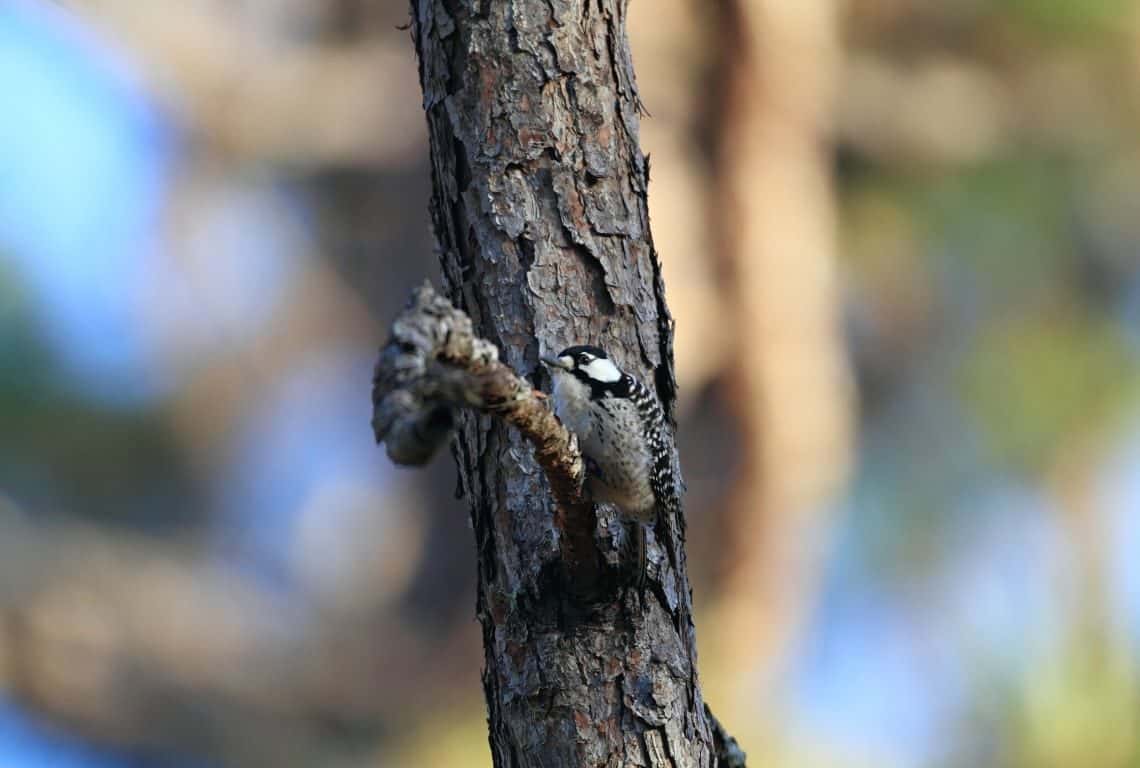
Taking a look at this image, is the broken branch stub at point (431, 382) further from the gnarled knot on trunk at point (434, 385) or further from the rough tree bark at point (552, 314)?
the rough tree bark at point (552, 314)

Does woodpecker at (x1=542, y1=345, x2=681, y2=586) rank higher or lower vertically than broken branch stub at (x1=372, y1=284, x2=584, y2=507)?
higher

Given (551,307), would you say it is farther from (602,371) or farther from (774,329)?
(774,329)

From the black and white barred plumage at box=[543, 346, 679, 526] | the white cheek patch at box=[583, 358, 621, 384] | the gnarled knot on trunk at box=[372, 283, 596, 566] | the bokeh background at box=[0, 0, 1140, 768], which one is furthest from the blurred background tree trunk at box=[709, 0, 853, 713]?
the gnarled knot on trunk at box=[372, 283, 596, 566]

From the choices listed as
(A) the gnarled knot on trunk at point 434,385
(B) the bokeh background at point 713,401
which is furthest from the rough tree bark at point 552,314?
(B) the bokeh background at point 713,401

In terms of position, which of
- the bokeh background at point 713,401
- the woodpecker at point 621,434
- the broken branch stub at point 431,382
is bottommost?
the broken branch stub at point 431,382

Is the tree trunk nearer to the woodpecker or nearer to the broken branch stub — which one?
the woodpecker

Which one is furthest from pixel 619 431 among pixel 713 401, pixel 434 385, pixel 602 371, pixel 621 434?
pixel 713 401

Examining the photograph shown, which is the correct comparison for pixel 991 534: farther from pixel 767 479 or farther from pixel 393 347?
pixel 393 347
